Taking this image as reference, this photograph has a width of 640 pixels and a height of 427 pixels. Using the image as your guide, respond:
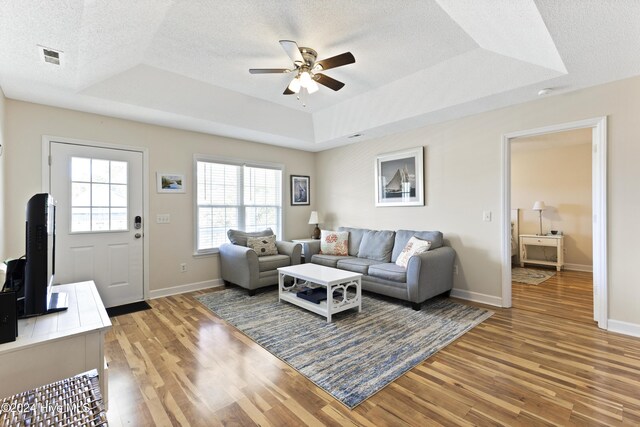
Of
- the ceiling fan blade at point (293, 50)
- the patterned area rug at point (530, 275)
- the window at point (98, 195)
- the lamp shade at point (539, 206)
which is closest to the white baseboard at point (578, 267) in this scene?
the patterned area rug at point (530, 275)

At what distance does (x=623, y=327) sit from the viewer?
2.75 meters

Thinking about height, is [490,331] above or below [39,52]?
below

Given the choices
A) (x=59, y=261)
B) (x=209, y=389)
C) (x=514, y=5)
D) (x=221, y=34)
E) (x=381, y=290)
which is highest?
(x=221, y=34)

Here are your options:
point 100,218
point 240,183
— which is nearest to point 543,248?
point 240,183

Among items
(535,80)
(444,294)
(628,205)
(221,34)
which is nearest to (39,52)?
(221,34)

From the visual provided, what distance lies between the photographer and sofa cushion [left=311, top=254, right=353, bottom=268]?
4.34 meters

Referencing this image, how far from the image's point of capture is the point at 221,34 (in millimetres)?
2576

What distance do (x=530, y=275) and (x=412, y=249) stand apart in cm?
291

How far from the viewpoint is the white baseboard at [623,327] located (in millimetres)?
2691

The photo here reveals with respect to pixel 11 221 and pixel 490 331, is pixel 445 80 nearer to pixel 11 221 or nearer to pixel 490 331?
pixel 490 331

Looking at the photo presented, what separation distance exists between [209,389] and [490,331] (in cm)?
255

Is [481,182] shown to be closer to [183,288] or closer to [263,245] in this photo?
[263,245]

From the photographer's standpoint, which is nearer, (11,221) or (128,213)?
(11,221)

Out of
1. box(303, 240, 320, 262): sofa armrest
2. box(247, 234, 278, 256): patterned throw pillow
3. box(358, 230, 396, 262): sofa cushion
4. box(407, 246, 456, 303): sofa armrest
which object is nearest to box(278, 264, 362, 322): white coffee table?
box(407, 246, 456, 303): sofa armrest
